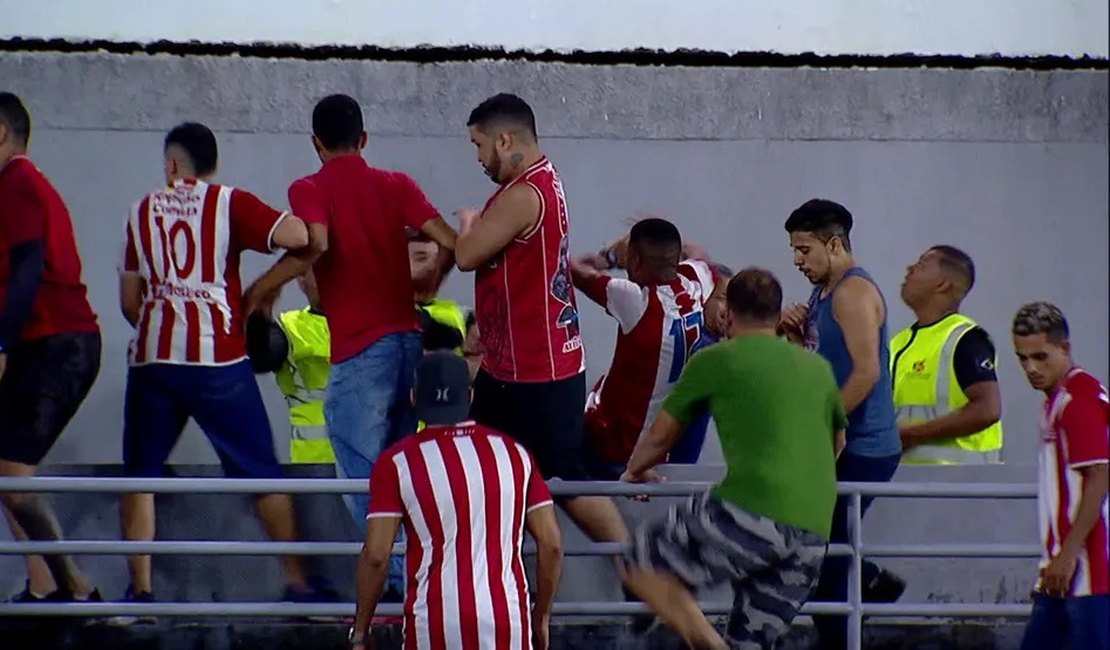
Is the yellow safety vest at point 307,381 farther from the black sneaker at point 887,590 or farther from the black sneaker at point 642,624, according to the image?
the black sneaker at point 887,590

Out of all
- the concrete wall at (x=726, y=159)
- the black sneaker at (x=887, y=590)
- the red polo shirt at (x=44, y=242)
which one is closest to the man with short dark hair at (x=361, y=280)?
the red polo shirt at (x=44, y=242)

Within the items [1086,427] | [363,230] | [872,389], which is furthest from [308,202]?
[1086,427]

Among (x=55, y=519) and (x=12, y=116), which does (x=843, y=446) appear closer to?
(x=55, y=519)

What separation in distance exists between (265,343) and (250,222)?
606 mm

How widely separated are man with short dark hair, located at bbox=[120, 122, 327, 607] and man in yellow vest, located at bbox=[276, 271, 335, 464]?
44cm

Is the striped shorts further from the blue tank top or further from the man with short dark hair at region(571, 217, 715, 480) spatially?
the man with short dark hair at region(571, 217, 715, 480)

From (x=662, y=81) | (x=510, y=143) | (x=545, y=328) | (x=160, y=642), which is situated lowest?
(x=160, y=642)

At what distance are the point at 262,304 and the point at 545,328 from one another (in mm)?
1089

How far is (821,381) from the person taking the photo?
4656mm

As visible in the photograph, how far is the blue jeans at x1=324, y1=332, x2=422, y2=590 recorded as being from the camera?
5.28 m

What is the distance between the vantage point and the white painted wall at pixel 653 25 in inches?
230

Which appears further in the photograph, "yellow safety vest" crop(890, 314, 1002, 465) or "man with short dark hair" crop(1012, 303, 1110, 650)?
"yellow safety vest" crop(890, 314, 1002, 465)

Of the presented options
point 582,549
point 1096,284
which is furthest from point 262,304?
point 1096,284

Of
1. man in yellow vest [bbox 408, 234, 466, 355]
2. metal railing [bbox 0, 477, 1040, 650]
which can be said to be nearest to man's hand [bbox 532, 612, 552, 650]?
metal railing [bbox 0, 477, 1040, 650]
